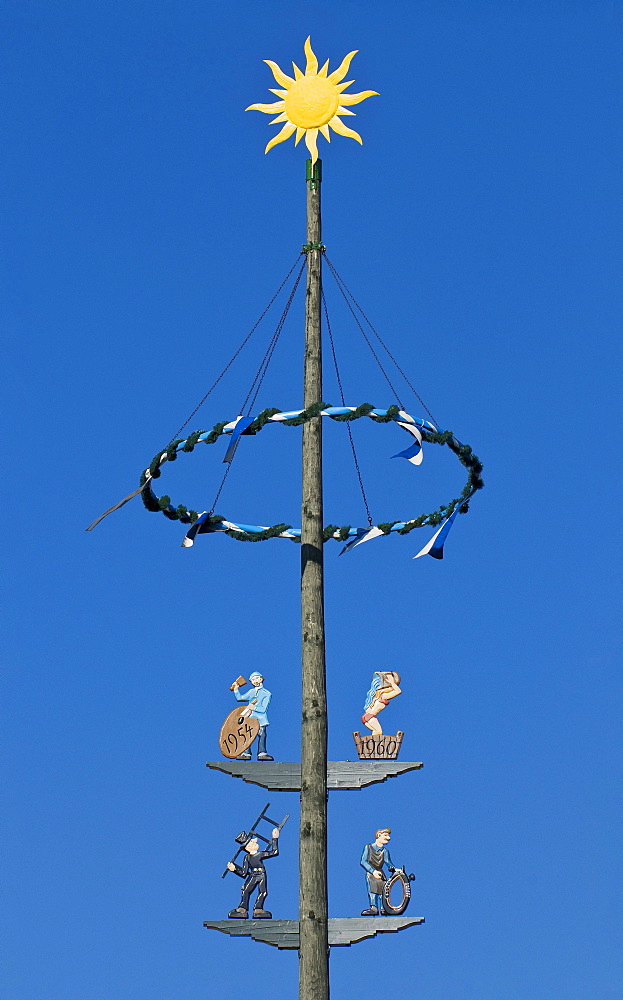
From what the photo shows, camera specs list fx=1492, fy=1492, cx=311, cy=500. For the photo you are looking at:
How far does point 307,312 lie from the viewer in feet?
48.2

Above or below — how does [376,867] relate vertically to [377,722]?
below

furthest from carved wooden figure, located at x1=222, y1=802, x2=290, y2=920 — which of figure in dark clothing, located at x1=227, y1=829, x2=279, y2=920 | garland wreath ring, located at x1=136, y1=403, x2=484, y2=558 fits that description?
garland wreath ring, located at x1=136, y1=403, x2=484, y2=558

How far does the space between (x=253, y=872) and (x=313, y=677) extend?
1.87m

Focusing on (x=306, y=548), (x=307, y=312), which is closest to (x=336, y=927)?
(x=306, y=548)

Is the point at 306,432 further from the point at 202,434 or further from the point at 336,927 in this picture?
the point at 336,927

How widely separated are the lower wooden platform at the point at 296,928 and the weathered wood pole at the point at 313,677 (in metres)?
0.23

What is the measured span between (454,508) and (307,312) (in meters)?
2.44

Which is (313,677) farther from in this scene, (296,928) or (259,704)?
(296,928)

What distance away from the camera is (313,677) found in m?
13.1

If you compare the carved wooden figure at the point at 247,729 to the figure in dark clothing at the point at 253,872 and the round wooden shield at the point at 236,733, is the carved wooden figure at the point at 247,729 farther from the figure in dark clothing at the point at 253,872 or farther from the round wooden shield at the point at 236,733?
the figure in dark clothing at the point at 253,872

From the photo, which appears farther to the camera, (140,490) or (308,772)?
(140,490)

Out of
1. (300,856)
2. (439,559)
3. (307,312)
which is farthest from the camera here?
(307,312)

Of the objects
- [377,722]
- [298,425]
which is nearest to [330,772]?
[377,722]

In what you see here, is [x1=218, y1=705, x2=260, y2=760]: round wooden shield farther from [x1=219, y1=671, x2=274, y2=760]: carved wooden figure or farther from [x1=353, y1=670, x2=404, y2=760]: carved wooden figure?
[x1=353, y1=670, x2=404, y2=760]: carved wooden figure
